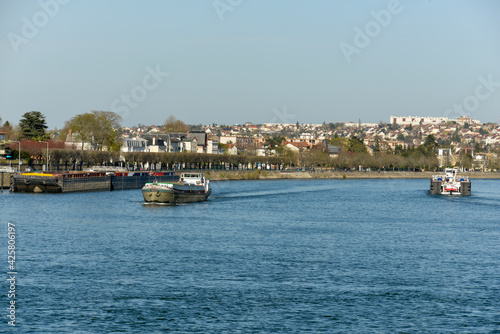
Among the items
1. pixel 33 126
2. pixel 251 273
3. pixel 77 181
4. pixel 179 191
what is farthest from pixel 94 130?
pixel 251 273

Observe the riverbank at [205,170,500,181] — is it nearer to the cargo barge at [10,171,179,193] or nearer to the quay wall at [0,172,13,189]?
the cargo barge at [10,171,179,193]

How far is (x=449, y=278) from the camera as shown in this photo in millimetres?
30781

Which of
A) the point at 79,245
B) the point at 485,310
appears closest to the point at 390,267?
the point at 485,310

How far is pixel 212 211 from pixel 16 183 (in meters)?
26.9

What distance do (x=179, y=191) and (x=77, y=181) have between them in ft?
66.9

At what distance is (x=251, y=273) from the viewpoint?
1219 inches

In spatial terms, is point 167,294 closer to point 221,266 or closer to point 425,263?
point 221,266

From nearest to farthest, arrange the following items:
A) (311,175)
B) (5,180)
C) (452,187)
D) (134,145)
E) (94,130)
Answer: (5,180) < (452,187) < (94,130) < (311,175) < (134,145)

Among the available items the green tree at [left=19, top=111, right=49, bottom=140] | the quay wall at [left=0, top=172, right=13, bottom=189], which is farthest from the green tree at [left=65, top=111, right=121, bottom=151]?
the quay wall at [left=0, top=172, right=13, bottom=189]

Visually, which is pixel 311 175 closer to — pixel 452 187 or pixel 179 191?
pixel 452 187

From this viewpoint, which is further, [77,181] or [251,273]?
[77,181]

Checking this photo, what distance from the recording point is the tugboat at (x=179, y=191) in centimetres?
6481

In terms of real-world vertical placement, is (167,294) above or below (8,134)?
below

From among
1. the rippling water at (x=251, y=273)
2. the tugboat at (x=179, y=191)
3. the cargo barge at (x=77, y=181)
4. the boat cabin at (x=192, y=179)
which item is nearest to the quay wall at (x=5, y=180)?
the cargo barge at (x=77, y=181)
